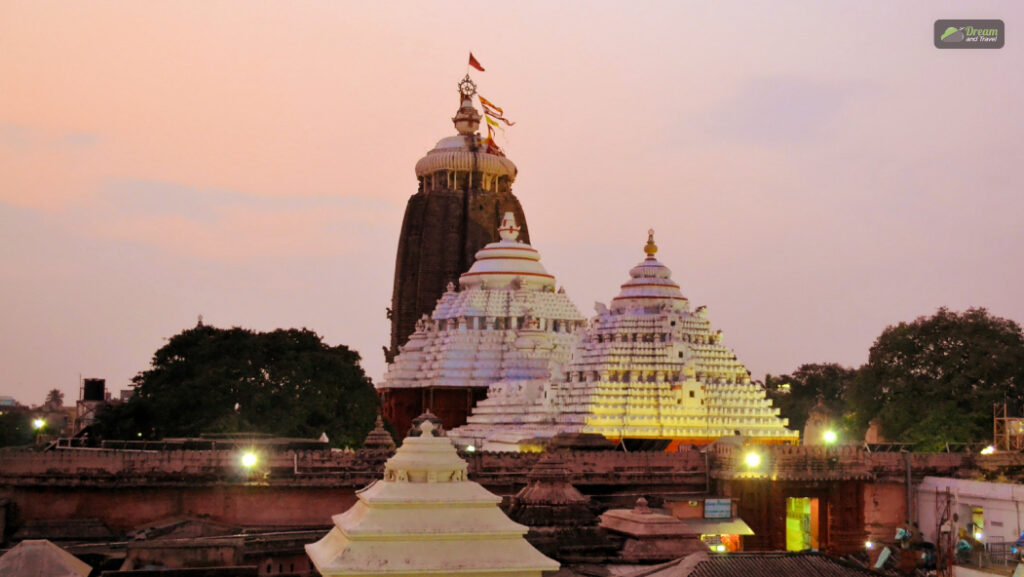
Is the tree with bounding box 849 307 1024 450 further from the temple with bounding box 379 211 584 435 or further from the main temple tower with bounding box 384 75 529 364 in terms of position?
the main temple tower with bounding box 384 75 529 364

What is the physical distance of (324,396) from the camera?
60.1m

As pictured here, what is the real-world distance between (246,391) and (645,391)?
57.7ft

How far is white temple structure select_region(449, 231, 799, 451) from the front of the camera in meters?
52.5

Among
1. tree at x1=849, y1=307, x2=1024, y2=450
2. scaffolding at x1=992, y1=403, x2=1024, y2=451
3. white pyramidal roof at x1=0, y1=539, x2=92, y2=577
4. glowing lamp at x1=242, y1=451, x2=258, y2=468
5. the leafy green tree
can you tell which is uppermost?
tree at x1=849, y1=307, x2=1024, y2=450

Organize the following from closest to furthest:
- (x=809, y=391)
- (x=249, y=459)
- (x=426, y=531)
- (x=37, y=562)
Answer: (x=426, y=531)
(x=37, y=562)
(x=249, y=459)
(x=809, y=391)

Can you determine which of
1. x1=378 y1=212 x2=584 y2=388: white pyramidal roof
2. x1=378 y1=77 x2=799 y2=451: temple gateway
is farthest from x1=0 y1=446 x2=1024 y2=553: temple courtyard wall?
x1=378 y1=212 x2=584 y2=388: white pyramidal roof

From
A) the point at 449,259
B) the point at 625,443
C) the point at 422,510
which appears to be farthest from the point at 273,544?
the point at 449,259

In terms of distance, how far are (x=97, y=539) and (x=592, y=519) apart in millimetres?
15068

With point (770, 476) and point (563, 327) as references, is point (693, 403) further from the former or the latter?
point (563, 327)

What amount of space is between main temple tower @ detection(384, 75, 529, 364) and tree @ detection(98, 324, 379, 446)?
16536 millimetres

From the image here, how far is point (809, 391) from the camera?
94.2 metres

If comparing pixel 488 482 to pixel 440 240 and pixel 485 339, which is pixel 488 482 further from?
pixel 440 240

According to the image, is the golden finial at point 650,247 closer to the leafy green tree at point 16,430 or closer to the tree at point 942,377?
the tree at point 942,377

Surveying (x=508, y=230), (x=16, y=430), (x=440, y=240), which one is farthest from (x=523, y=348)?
(x=16, y=430)
